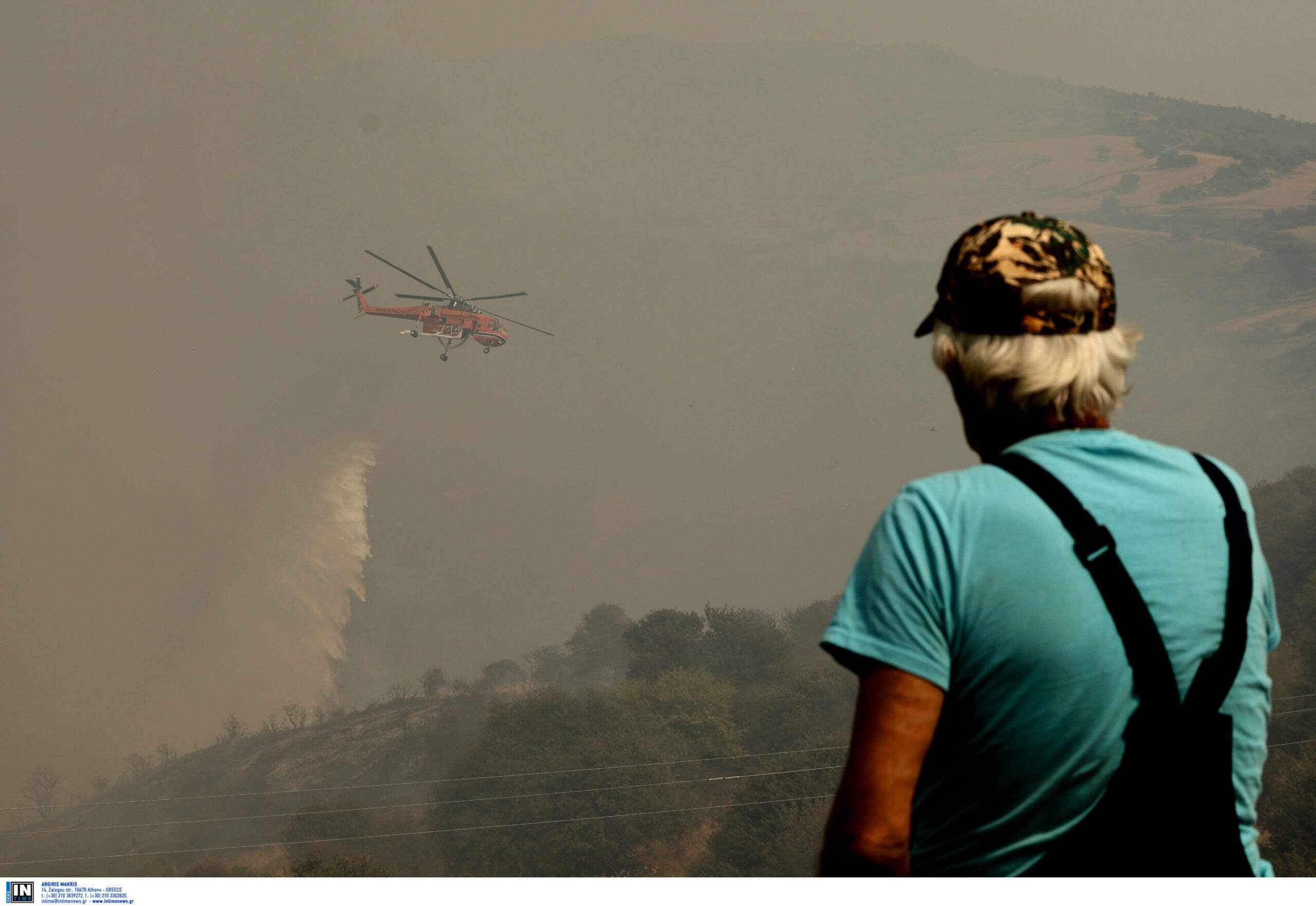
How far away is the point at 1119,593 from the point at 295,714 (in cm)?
12122

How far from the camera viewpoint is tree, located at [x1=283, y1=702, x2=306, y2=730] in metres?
107

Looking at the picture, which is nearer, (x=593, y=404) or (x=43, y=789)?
(x=43, y=789)

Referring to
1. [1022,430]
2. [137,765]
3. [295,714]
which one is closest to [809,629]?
[295,714]

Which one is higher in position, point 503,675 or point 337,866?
point 337,866

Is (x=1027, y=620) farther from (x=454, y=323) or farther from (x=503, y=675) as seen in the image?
(x=503, y=675)

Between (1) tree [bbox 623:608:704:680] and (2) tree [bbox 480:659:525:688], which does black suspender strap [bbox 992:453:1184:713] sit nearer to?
(1) tree [bbox 623:608:704:680]

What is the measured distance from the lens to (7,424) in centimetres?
14312

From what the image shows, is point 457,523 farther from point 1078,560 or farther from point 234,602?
point 1078,560

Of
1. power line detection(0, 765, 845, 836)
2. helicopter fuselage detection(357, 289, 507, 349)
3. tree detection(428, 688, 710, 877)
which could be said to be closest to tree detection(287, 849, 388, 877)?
tree detection(428, 688, 710, 877)

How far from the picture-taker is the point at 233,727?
10806 centimetres

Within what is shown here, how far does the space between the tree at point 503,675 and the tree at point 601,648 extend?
714 centimetres
